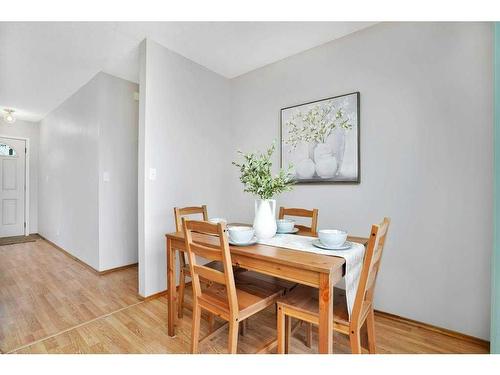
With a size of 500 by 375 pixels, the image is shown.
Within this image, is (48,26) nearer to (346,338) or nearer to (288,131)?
(288,131)

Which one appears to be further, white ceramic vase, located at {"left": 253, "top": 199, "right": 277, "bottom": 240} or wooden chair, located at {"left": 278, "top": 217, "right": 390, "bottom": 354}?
white ceramic vase, located at {"left": 253, "top": 199, "right": 277, "bottom": 240}

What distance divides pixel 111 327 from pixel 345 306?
1664mm

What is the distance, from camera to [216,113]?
10.2ft

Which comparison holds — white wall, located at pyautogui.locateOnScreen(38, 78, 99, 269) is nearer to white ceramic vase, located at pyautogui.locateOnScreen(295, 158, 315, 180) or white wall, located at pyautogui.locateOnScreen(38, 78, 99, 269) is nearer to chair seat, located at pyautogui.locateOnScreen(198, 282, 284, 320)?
chair seat, located at pyautogui.locateOnScreen(198, 282, 284, 320)

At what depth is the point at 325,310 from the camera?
1.13 meters

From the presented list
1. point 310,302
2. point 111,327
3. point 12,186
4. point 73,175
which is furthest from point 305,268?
point 12,186

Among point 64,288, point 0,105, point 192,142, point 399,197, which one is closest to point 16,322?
point 64,288

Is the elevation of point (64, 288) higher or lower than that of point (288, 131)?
lower

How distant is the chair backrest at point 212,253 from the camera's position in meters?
1.24

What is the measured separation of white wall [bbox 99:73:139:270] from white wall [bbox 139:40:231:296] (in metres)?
0.91

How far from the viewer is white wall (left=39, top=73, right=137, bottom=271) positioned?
118 inches

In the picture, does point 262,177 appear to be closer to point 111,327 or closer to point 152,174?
point 152,174

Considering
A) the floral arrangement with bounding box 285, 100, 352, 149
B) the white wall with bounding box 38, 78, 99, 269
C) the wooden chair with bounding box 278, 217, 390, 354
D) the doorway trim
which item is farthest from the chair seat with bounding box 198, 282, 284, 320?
the doorway trim
